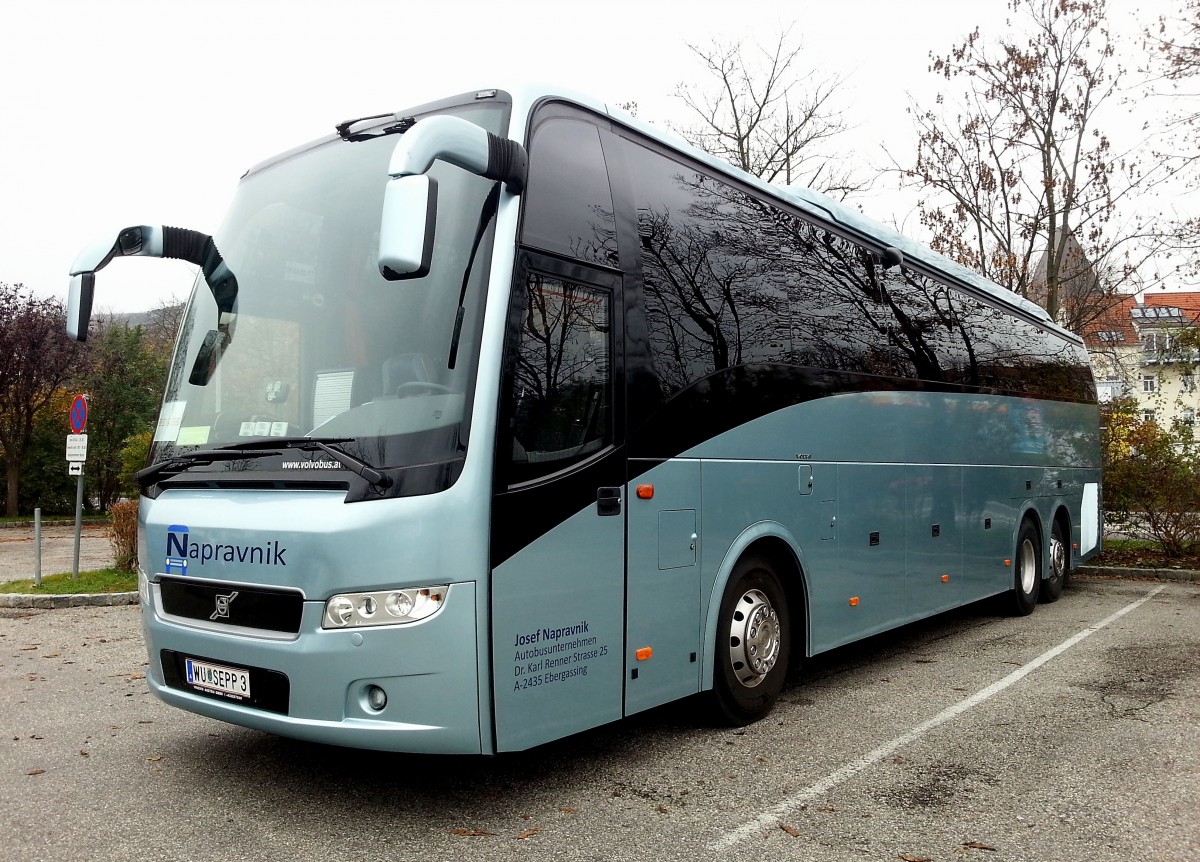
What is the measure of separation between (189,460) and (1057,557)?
1081 centimetres

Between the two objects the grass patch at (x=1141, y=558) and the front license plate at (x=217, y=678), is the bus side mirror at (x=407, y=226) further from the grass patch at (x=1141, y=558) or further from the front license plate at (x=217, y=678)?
the grass patch at (x=1141, y=558)

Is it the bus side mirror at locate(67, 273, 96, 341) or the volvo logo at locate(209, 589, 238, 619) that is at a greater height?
the bus side mirror at locate(67, 273, 96, 341)

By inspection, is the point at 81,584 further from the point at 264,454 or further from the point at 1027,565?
the point at 1027,565

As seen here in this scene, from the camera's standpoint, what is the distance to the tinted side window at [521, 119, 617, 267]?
15.3 feet

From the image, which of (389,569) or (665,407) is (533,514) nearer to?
(389,569)

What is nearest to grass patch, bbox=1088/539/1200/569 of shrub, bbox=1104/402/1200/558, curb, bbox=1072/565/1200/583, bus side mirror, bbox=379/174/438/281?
shrub, bbox=1104/402/1200/558

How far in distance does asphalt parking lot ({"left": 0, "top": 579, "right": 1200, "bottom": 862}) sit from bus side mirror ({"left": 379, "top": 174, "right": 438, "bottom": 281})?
2381 mm

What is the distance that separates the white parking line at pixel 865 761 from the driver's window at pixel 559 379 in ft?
5.93

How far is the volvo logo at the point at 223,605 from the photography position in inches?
175

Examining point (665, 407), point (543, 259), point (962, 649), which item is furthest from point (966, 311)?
point (543, 259)

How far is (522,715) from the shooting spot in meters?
4.34

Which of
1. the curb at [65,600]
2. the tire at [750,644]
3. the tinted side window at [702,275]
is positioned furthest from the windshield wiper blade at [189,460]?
the curb at [65,600]

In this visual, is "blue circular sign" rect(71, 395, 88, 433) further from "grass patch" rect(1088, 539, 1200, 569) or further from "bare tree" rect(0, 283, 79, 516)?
"bare tree" rect(0, 283, 79, 516)

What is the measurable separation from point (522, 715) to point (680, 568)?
142 centimetres
